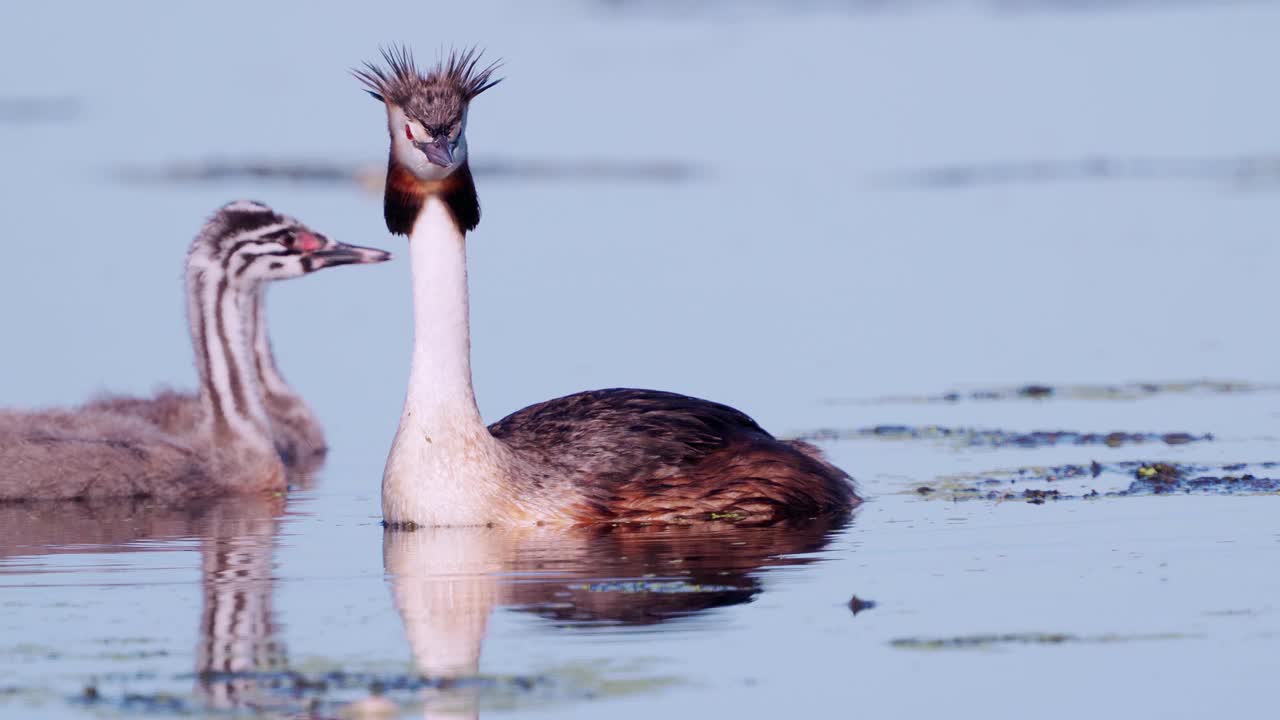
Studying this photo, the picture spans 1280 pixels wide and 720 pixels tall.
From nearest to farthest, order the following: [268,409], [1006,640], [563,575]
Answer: [1006,640]
[563,575]
[268,409]

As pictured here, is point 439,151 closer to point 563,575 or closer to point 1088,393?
point 563,575

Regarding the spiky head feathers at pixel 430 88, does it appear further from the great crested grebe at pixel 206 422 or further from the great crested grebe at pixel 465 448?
the great crested grebe at pixel 206 422

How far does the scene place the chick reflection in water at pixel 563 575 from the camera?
10375 mm

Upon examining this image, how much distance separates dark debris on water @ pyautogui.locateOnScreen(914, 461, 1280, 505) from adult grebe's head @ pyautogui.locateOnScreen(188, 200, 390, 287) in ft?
15.9

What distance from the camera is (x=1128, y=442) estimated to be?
16.6m

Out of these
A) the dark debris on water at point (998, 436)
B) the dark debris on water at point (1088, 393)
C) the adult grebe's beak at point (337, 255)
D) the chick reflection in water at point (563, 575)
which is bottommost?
the chick reflection in water at point (563, 575)

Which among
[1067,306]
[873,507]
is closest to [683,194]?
[1067,306]

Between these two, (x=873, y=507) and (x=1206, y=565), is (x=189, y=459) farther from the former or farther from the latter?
(x=1206, y=565)

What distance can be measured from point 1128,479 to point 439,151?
452cm

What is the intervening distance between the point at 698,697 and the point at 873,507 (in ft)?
18.1

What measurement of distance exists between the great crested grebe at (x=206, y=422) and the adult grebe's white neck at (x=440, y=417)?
2603mm

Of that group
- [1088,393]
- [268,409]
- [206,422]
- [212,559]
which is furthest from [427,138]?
[1088,393]

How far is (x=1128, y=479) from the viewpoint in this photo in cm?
1505

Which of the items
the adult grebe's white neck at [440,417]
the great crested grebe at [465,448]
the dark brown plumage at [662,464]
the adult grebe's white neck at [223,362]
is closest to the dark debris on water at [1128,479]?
the dark brown plumage at [662,464]
